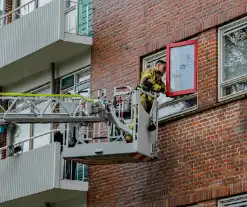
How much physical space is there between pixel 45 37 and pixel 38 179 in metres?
3.65

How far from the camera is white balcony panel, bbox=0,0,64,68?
1120 inches

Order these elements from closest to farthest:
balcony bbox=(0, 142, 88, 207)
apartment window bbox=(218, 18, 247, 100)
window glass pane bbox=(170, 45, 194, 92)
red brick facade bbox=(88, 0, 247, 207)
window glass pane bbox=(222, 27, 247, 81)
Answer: red brick facade bbox=(88, 0, 247, 207)
apartment window bbox=(218, 18, 247, 100)
window glass pane bbox=(222, 27, 247, 81)
window glass pane bbox=(170, 45, 194, 92)
balcony bbox=(0, 142, 88, 207)

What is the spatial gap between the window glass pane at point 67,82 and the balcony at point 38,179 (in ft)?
8.04

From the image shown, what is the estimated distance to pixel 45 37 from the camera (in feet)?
94.2

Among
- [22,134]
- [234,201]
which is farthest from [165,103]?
[22,134]

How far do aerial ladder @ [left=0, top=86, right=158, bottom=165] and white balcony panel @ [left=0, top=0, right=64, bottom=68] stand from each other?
2.71m

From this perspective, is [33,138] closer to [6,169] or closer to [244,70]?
[6,169]

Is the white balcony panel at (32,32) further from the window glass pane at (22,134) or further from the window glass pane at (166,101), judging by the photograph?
the window glass pane at (166,101)

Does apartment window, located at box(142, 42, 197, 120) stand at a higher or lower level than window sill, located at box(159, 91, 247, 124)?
higher

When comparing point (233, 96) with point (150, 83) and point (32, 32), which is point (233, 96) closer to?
point (150, 83)

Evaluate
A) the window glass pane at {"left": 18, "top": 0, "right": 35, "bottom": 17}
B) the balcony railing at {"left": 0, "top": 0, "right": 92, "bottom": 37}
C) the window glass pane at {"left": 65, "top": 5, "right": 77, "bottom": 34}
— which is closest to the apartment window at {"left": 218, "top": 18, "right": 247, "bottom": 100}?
the balcony railing at {"left": 0, "top": 0, "right": 92, "bottom": 37}

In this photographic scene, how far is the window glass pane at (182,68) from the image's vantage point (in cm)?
2536

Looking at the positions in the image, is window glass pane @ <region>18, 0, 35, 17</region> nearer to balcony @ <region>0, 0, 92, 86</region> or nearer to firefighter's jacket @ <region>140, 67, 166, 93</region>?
balcony @ <region>0, 0, 92, 86</region>

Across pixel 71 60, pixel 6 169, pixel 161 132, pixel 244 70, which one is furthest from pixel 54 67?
→ pixel 244 70
